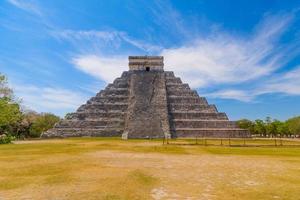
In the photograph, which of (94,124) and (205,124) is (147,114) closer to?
(94,124)

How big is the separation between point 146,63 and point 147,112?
13.0m

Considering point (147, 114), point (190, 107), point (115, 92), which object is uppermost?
point (115, 92)

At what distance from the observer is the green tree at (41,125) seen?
7195 cm

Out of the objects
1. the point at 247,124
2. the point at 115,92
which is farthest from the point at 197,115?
the point at 247,124

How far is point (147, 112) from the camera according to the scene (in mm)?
51062

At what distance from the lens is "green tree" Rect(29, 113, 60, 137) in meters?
71.9

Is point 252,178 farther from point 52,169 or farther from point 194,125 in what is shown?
point 194,125

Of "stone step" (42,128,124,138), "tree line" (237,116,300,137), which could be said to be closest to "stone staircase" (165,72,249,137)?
"stone step" (42,128,124,138)

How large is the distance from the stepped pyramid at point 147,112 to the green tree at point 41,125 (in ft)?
72.9

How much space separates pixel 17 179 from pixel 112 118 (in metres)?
41.3

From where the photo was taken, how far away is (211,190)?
9.77 m

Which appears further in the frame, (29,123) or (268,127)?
(268,127)

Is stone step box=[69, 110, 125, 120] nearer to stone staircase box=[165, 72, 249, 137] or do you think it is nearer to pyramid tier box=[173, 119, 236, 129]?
stone staircase box=[165, 72, 249, 137]

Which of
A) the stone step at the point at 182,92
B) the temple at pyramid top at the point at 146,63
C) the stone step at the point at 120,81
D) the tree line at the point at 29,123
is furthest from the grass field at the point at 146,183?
the temple at pyramid top at the point at 146,63
